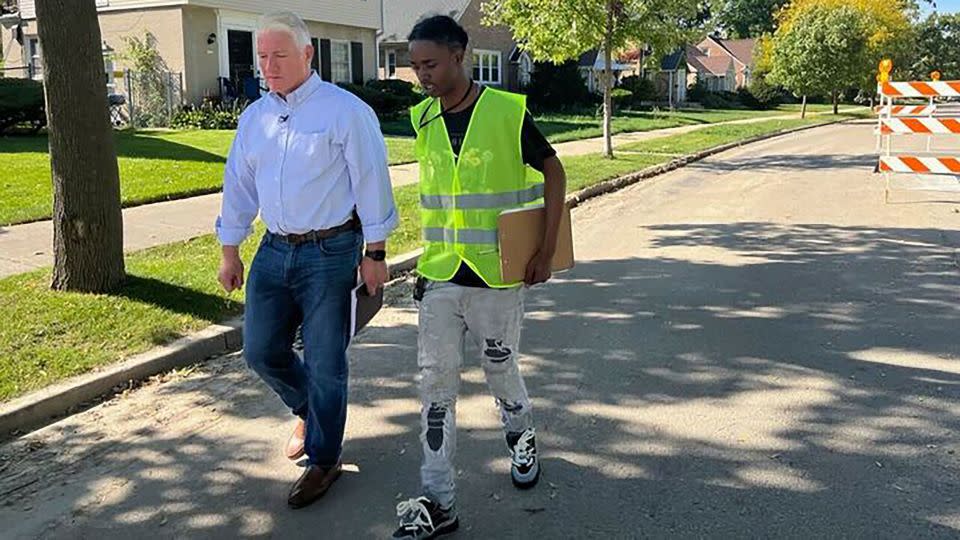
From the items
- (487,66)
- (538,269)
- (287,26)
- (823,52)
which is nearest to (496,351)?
(538,269)

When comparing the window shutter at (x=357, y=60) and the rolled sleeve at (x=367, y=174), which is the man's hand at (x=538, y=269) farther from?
the window shutter at (x=357, y=60)

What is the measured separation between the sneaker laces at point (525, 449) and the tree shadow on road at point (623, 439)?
0.53 feet

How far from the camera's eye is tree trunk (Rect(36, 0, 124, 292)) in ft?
20.6

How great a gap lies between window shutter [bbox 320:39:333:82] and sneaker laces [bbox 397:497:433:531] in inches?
1038

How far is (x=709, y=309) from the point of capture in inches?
267

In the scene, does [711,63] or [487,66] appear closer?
[487,66]

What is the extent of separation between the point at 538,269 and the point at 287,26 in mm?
1365

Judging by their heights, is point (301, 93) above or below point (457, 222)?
above

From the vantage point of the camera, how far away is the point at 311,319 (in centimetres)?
355

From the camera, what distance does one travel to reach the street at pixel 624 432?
3.61m

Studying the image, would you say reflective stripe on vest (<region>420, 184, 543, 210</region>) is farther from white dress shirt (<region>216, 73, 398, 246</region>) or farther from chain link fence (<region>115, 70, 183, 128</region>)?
chain link fence (<region>115, 70, 183, 128</region>)

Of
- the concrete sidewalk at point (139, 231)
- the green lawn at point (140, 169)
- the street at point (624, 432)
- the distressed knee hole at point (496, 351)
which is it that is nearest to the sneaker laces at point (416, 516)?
the street at point (624, 432)

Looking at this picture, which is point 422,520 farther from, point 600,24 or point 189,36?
point 189,36

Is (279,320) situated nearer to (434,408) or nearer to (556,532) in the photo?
(434,408)
